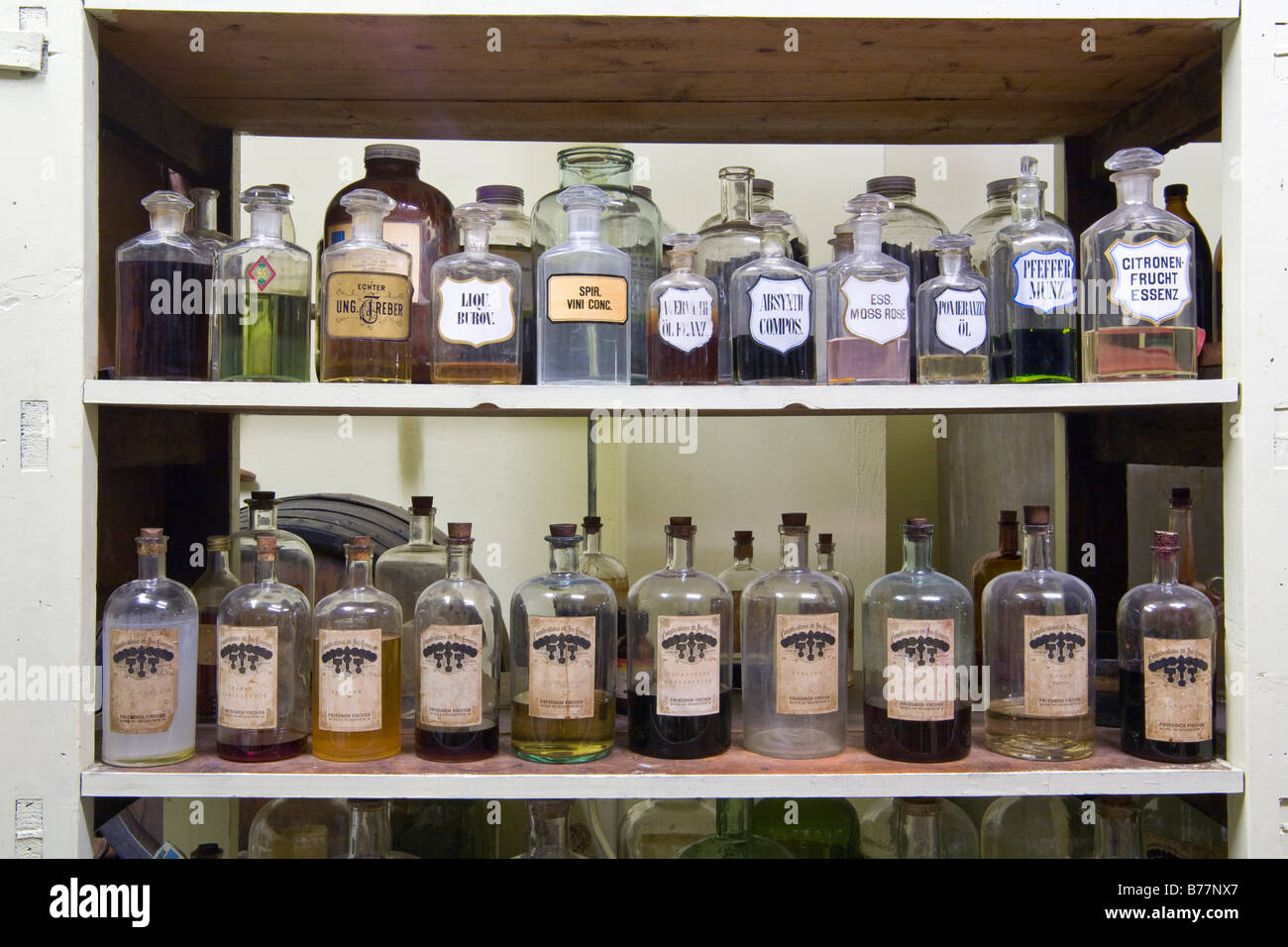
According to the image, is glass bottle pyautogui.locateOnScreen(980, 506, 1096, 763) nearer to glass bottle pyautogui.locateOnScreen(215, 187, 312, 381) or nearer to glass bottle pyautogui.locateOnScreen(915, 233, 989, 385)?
glass bottle pyautogui.locateOnScreen(915, 233, 989, 385)

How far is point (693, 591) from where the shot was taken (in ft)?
3.80

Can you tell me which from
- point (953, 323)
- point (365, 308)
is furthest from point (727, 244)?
point (365, 308)

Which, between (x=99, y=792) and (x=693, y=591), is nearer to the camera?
(x=99, y=792)

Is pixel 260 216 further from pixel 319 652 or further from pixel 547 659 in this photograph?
pixel 547 659

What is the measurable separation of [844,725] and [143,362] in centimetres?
91

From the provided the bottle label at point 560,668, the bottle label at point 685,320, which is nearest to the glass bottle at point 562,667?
the bottle label at point 560,668

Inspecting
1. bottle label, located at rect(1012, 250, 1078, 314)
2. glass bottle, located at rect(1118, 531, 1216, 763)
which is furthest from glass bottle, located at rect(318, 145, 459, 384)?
glass bottle, located at rect(1118, 531, 1216, 763)

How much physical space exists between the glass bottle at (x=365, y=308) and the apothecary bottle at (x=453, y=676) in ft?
0.68

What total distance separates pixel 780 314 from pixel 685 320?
0.36ft

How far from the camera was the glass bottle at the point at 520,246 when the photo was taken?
1233 millimetres

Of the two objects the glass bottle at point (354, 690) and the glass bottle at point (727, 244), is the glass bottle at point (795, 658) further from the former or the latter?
the glass bottle at point (354, 690)

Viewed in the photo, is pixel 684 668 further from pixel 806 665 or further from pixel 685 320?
pixel 685 320

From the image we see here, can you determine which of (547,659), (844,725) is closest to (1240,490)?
(844,725)

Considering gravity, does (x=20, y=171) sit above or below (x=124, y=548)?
above
